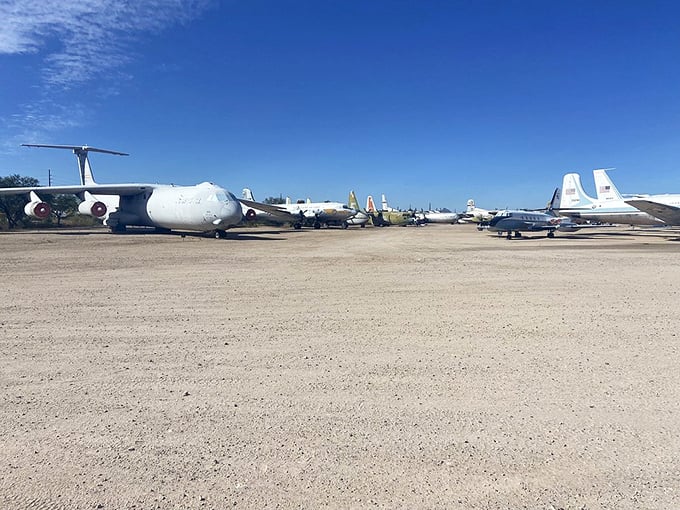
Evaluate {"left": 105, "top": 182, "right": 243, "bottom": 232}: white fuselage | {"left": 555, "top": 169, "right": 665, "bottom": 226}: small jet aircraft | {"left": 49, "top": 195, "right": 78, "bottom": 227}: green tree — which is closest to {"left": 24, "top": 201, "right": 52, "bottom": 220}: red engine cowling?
{"left": 105, "top": 182, "right": 243, "bottom": 232}: white fuselage

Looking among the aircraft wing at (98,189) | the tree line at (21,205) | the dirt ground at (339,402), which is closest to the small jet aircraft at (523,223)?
the dirt ground at (339,402)

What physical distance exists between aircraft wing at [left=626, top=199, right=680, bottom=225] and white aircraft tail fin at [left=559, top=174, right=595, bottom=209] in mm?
8474

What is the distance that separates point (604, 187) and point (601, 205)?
2.54 meters

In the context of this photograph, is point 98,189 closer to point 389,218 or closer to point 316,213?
point 316,213

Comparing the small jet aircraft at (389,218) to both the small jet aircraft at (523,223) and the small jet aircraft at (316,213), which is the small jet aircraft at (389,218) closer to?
the small jet aircraft at (316,213)

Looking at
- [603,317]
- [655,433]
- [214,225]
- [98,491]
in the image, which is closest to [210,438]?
[98,491]

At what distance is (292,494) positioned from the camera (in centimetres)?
225

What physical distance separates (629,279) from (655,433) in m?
7.67

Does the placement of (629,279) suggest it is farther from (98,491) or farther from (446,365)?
(98,491)

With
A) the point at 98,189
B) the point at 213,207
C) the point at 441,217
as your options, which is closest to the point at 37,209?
the point at 98,189

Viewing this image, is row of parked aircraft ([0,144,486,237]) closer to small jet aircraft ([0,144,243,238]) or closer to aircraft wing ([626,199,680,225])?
small jet aircraft ([0,144,243,238])

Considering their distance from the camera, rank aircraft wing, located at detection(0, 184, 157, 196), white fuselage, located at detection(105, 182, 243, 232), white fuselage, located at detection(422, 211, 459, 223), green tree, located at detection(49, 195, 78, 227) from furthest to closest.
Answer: white fuselage, located at detection(422, 211, 459, 223) < green tree, located at detection(49, 195, 78, 227) < aircraft wing, located at detection(0, 184, 157, 196) < white fuselage, located at detection(105, 182, 243, 232)

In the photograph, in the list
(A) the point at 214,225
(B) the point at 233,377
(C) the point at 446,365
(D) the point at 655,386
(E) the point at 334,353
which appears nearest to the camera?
(D) the point at 655,386

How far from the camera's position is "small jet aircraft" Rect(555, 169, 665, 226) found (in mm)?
28562
